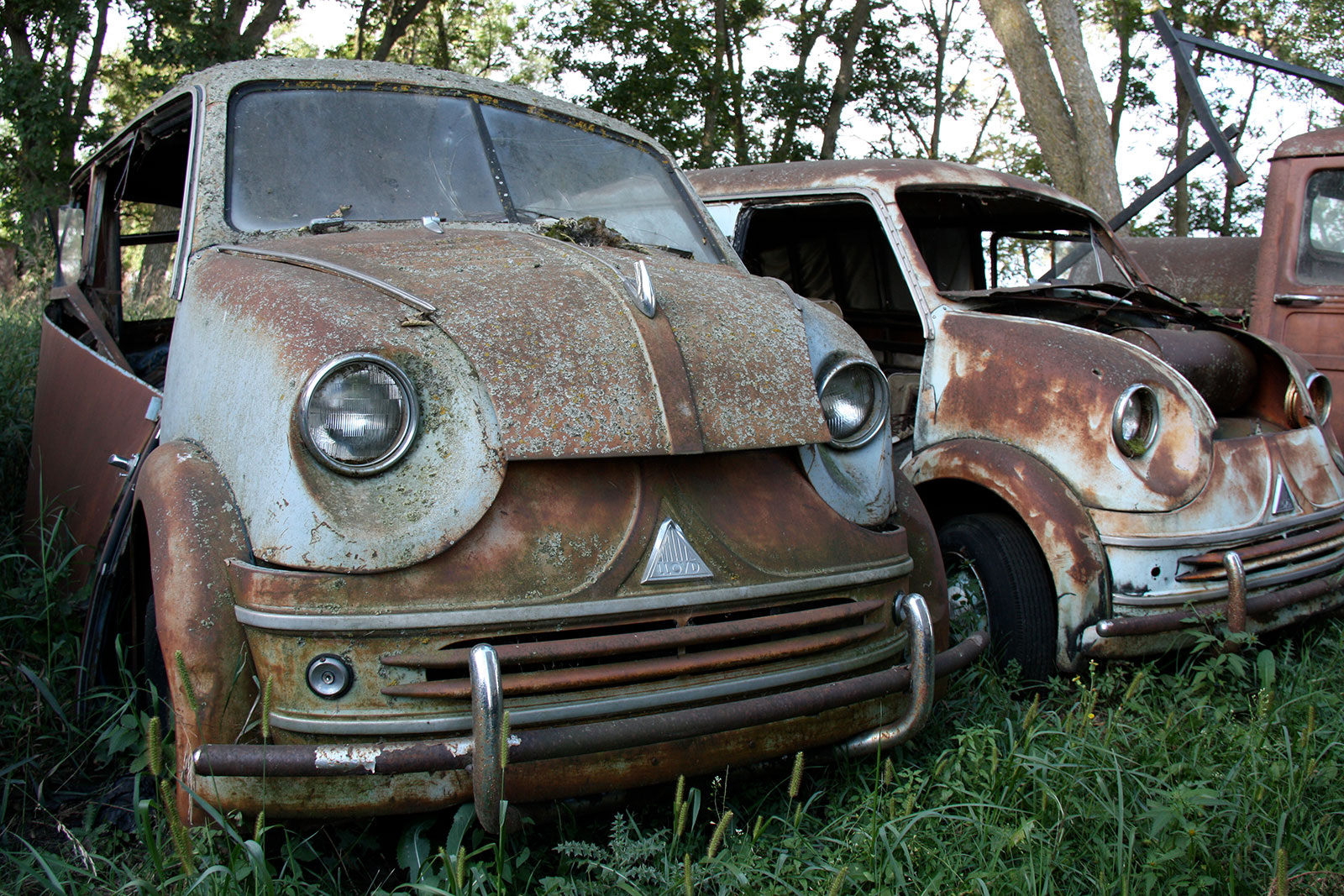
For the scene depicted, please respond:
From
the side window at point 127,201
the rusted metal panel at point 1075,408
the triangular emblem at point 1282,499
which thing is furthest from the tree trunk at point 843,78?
the triangular emblem at point 1282,499

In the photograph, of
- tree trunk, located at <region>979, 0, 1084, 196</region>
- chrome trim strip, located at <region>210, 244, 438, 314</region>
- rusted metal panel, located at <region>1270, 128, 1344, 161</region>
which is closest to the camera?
chrome trim strip, located at <region>210, 244, 438, 314</region>

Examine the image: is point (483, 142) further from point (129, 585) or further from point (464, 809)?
point (464, 809)

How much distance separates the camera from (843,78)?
52.6 feet

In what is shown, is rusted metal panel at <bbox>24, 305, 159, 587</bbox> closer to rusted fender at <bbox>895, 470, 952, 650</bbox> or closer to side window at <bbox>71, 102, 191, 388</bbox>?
side window at <bbox>71, 102, 191, 388</bbox>

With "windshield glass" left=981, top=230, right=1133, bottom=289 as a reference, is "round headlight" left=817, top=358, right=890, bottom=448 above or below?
below

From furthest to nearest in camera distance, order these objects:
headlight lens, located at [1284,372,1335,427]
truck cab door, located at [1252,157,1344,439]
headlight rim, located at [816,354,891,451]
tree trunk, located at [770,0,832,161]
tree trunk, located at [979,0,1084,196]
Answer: tree trunk, located at [770,0,832,161] → tree trunk, located at [979,0,1084,196] → truck cab door, located at [1252,157,1344,439] → headlight lens, located at [1284,372,1335,427] → headlight rim, located at [816,354,891,451]

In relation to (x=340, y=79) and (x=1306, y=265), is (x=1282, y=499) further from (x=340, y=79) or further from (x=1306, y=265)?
(x=340, y=79)

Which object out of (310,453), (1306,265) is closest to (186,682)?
(310,453)

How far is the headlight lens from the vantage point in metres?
3.81

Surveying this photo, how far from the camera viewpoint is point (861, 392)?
99.8 inches

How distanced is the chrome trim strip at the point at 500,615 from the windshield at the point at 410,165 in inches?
58.0

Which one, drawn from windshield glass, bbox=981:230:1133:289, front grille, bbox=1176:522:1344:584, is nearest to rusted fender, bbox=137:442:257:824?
front grille, bbox=1176:522:1344:584

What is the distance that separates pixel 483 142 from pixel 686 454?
1.69m

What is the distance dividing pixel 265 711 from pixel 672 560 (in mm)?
816
